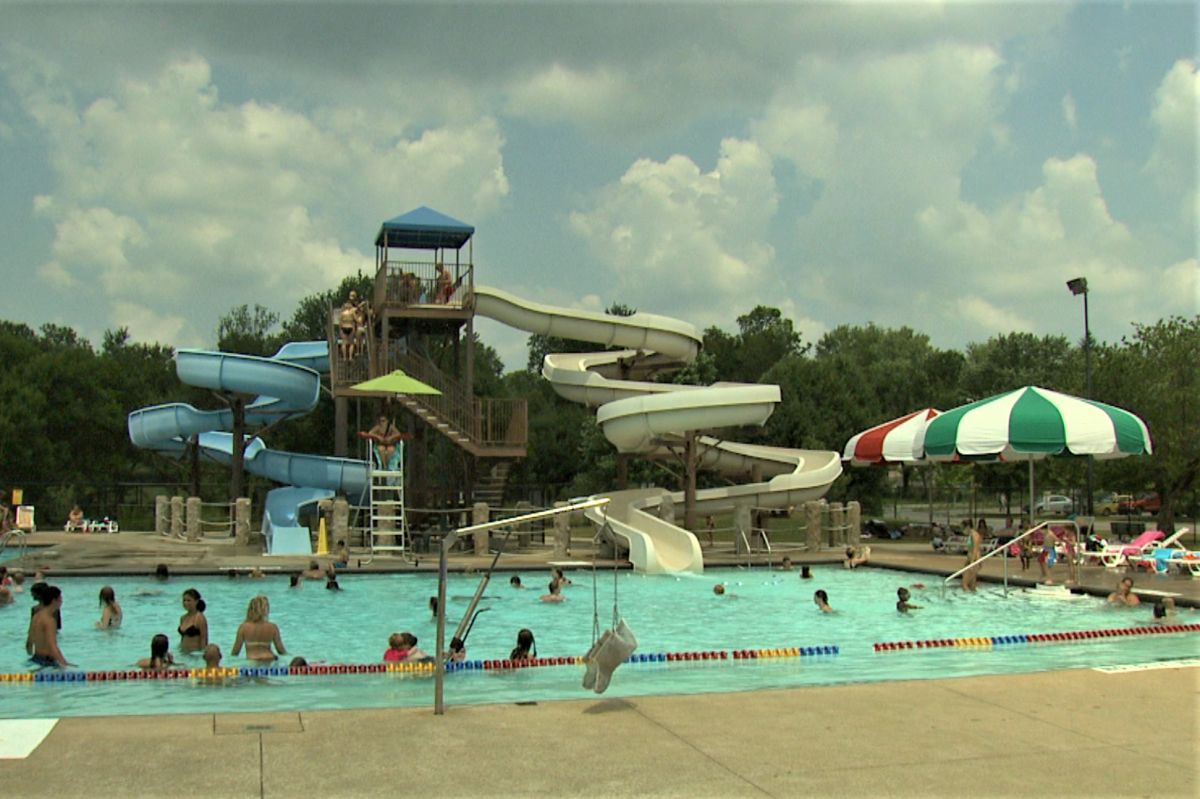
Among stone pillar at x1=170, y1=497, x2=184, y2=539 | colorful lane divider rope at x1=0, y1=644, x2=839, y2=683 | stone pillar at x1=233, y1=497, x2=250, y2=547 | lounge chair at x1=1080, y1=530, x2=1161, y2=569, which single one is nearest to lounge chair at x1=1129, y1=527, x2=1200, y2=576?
lounge chair at x1=1080, y1=530, x2=1161, y2=569

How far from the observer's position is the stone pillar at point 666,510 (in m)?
26.6

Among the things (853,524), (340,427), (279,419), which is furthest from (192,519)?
(853,524)

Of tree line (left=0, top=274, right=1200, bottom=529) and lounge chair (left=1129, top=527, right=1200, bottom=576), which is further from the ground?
tree line (left=0, top=274, right=1200, bottom=529)

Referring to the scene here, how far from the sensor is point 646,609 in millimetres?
19125

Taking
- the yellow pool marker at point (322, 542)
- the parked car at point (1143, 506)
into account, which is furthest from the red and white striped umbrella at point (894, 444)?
the parked car at point (1143, 506)

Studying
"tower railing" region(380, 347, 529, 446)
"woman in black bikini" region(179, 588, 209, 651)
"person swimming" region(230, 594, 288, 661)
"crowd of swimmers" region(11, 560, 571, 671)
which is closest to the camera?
"crowd of swimmers" region(11, 560, 571, 671)

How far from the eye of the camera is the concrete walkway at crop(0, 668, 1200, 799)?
263 inches

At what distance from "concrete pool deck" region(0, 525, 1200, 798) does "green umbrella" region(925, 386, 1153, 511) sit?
1077 centimetres

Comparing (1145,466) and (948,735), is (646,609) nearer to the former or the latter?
(948,735)

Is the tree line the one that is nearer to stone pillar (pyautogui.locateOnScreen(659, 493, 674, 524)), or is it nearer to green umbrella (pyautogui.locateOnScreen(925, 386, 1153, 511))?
stone pillar (pyautogui.locateOnScreen(659, 493, 674, 524))

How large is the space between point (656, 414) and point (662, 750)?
18330mm

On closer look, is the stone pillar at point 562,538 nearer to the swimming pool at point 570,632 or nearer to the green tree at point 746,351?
the swimming pool at point 570,632

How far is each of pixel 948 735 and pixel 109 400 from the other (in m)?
50.2

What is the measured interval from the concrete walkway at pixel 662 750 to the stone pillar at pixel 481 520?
17040 millimetres
